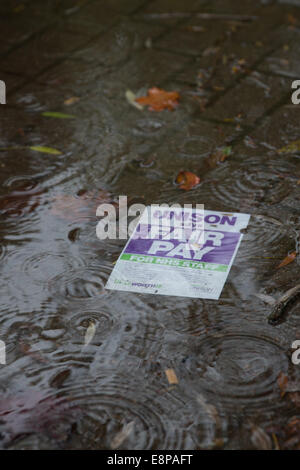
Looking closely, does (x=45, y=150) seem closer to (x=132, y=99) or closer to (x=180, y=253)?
(x=132, y=99)

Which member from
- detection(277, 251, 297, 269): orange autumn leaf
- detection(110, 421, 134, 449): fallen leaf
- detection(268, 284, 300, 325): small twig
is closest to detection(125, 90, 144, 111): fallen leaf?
detection(277, 251, 297, 269): orange autumn leaf

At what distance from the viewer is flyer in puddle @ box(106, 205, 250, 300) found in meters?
2.09

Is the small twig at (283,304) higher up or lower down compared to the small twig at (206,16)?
→ lower down

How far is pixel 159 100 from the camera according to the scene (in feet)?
9.95

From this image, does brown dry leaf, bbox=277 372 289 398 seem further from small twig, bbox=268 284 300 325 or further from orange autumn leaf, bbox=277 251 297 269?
orange autumn leaf, bbox=277 251 297 269

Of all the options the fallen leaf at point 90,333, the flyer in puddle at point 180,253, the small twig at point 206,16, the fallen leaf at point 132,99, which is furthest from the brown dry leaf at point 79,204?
the small twig at point 206,16

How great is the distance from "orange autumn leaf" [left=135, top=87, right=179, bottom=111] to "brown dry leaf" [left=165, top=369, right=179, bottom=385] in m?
1.49

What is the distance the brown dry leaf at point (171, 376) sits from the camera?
1775mm

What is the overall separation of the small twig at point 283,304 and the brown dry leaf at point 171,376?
0.33 meters

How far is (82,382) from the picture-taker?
180 cm

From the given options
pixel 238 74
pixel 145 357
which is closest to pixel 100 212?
pixel 145 357

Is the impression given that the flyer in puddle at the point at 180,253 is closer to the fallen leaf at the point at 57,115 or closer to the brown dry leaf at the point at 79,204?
the brown dry leaf at the point at 79,204

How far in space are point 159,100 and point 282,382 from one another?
1647 mm

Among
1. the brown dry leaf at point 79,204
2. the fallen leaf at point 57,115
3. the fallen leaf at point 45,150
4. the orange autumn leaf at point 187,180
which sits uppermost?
the fallen leaf at point 57,115
